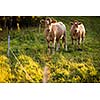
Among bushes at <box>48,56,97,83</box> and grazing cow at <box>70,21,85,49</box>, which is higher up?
grazing cow at <box>70,21,85,49</box>

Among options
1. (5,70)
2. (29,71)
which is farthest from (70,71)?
(5,70)

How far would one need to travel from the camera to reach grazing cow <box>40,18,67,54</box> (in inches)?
79.0

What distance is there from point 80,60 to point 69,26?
308 millimetres

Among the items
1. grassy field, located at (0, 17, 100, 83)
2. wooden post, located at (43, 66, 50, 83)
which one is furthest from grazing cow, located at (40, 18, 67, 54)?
wooden post, located at (43, 66, 50, 83)

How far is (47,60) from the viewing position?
1.99m

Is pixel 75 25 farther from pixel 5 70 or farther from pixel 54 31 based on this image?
pixel 5 70

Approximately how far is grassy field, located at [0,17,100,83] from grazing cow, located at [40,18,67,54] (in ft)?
0.21

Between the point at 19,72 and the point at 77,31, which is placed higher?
the point at 77,31

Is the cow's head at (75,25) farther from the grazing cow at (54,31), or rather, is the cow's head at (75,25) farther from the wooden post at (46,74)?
the wooden post at (46,74)

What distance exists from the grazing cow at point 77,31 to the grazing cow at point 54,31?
78mm

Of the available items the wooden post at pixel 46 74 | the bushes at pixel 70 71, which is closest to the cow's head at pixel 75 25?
the bushes at pixel 70 71

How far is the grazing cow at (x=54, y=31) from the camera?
6.59 feet

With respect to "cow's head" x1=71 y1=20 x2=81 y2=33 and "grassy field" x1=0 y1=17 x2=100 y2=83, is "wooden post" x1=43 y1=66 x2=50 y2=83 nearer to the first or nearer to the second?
"grassy field" x1=0 y1=17 x2=100 y2=83

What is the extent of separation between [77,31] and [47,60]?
36 centimetres
